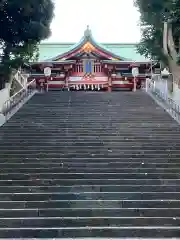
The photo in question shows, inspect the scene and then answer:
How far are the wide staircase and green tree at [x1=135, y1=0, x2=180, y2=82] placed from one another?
3.19 m

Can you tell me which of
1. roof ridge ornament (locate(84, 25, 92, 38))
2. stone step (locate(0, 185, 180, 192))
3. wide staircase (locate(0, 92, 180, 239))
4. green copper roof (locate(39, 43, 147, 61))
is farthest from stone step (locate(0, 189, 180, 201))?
green copper roof (locate(39, 43, 147, 61))

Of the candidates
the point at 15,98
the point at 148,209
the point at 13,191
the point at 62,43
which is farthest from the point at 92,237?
the point at 62,43

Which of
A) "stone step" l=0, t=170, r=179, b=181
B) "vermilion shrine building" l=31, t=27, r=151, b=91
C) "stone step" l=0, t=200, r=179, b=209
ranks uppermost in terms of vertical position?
"vermilion shrine building" l=31, t=27, r=151, b=91

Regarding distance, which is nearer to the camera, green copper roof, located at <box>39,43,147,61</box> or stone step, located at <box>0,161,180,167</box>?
stone step, located at <box>0,161,180,167</box>

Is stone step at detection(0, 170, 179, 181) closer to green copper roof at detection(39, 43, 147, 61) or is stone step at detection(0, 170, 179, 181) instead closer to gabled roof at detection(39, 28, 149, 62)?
gabled roof at detection(39, 28, 149, 62)

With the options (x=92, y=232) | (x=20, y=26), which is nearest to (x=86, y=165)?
(x=92, y=232)

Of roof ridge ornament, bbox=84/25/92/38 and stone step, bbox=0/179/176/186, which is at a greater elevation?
roof ridge ornament, bbox=84/25/92/38

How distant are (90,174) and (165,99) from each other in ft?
A: 32.3

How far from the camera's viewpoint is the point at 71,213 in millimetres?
9008

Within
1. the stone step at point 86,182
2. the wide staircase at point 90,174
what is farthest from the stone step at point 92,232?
the stone step at point 86,182

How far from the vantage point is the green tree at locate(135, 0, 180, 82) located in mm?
17266

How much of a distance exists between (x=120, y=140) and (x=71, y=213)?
5.22 metres

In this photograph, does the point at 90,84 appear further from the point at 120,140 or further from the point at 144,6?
the point at 120,140

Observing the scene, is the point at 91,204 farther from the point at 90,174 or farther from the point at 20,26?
the point at 20,26
